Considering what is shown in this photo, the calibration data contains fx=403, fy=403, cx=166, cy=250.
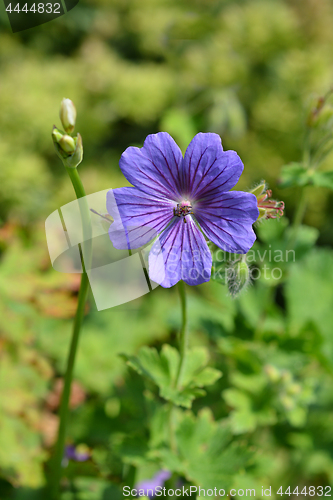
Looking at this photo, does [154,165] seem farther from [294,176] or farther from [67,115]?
[294,176]

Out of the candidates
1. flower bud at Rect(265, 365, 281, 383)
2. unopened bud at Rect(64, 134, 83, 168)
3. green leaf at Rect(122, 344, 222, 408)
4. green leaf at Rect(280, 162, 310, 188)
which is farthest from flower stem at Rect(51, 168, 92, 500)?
flower bud at Rect(265, 365, 281, 383)

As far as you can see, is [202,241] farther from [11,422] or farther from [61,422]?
[11,422]

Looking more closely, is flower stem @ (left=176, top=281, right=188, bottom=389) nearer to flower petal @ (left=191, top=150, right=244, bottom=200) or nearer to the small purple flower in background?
flower petal @ (left=191, top=150, right=244, bottom=200)

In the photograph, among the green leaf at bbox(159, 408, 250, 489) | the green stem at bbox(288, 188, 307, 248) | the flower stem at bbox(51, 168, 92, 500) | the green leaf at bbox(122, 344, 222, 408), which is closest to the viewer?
the flower stem at bbox(51, 168, 92, 500)

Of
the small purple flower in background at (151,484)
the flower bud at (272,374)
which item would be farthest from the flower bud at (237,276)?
the small purple flower in background at (151,484)

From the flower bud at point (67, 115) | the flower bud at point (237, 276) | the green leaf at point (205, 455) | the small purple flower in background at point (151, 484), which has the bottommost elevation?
the small purple flower in background at point (151, 484)

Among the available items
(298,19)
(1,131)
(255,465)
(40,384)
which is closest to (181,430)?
(255,465)

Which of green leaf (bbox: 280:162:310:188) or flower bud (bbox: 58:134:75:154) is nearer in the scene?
flower bud (bbox: 58:134:75:154)

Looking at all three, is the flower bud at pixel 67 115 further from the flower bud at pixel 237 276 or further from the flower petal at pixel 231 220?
the flower bud at pixel 237 276
